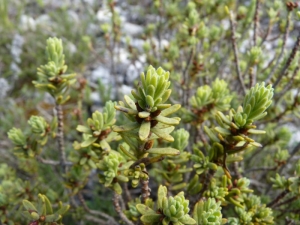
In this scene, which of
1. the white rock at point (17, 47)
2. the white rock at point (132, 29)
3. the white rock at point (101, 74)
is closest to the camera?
the white rock at point (101, 74)

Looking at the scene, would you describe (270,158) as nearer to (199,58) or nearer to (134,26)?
(199,58)

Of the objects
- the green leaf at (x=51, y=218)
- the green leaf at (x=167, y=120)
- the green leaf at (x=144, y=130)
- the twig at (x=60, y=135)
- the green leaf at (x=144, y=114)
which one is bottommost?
the green leaf at (x=51, y=218)

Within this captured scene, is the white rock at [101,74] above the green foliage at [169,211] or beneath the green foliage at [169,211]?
above

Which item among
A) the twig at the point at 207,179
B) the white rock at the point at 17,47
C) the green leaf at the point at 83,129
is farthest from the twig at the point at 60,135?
the white rock at the point at 17,47

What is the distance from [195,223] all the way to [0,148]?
7.59 ft

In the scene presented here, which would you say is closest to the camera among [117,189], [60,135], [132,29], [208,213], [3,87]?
[208,213]

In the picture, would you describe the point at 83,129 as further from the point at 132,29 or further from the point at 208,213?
the point at 132,29

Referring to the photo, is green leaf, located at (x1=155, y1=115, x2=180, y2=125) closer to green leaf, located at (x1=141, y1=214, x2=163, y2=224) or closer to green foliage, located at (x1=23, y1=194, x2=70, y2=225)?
green leaf, located at (x1=141, y1=214, x2=163, y2=224)

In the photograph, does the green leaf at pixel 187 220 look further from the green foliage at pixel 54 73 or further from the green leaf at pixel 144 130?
the green foliage at pixel 54 73

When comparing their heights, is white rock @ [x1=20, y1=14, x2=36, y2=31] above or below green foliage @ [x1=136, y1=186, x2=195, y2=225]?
above

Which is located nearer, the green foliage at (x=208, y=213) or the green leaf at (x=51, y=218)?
the green foliage at (x=208, y=213)

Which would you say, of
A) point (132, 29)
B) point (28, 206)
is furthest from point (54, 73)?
point (132, 29)

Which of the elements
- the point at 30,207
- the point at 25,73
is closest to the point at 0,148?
the point at 25,73

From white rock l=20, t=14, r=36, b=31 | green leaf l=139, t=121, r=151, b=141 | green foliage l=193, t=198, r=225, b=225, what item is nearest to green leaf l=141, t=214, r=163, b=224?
green foliage l=193, t=198, r=225, b=225
